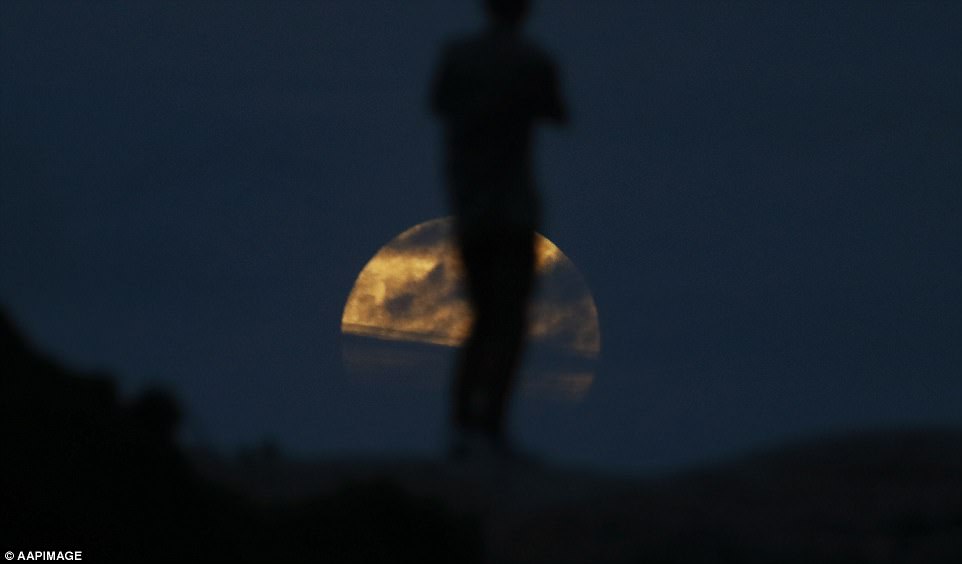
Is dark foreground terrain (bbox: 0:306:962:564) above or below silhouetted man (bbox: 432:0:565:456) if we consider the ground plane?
below

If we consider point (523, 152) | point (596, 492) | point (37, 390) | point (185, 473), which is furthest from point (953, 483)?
point (37, 390)

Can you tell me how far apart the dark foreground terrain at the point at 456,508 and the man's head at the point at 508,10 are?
2.36 m

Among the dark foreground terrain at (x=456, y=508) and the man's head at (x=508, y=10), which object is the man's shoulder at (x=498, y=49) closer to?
the man's head at (x=508, y=10)

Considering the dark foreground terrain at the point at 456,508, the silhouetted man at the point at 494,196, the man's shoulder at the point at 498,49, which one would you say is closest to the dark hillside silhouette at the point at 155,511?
the dark foreground terrain at the point at 456,508

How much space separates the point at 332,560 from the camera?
8898 mm

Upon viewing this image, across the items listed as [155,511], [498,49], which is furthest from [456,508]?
[498,49]

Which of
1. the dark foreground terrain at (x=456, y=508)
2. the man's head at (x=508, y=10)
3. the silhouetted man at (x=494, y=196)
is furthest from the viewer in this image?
the man's head at (x=508, y=10)

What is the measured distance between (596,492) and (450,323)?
3124mm

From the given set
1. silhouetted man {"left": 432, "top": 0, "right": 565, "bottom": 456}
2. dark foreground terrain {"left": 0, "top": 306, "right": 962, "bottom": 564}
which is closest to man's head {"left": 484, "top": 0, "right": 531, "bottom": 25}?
silhouetted man {"left": 432, "top": 0, "right": 565, "bottom": 456}

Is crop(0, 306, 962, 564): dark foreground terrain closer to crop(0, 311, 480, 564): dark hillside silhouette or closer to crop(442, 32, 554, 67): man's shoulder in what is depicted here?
crop(0, 311, 480, 564): dark hillside silhouette

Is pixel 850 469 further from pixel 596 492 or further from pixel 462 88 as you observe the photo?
pixel 462 88

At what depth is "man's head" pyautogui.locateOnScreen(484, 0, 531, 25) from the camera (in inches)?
423

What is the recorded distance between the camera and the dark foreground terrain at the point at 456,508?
8742 mm

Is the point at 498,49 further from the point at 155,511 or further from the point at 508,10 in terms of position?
the point at 155,511
